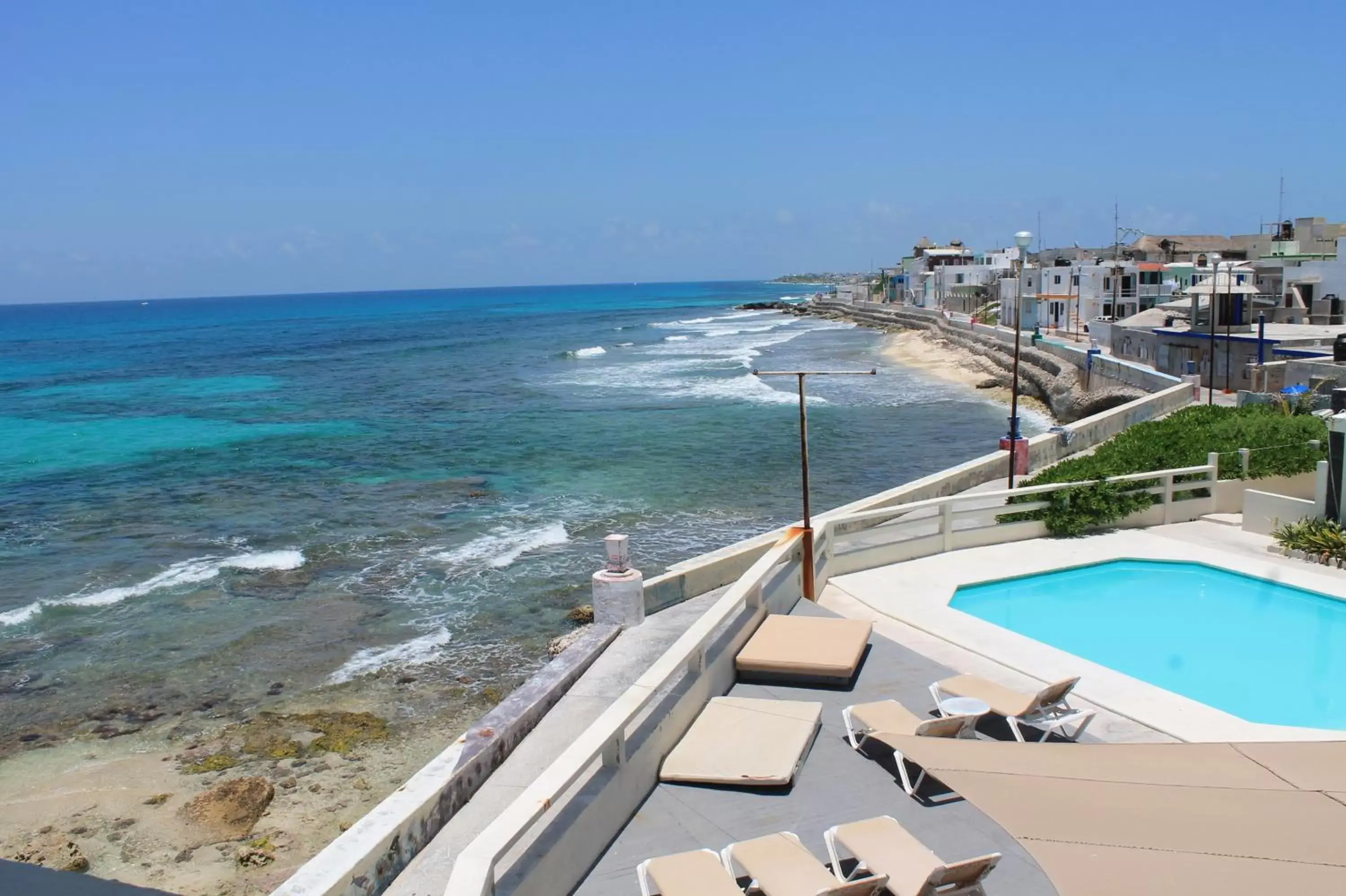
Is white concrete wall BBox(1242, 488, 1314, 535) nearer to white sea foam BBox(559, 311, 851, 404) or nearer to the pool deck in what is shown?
the pool deck

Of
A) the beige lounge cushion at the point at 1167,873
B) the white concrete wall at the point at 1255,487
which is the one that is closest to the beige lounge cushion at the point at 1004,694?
the beige lounge cushion at the point at 1167,873

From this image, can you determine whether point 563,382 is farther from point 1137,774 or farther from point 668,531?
point 1137,774

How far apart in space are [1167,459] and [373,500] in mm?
20587

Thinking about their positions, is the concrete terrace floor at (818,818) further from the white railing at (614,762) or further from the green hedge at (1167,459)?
the green hedge at (1167,459)

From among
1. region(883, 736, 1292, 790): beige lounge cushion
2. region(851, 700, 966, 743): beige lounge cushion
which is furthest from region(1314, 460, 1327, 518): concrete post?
region(883, 736, 1292, 790): beige lounge cushion

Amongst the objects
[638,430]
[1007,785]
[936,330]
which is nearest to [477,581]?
[1007,785]

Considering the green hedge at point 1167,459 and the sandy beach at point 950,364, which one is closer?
the green hedge at point 1167,459

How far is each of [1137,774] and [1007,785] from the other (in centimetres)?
68

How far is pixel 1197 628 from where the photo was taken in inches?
484

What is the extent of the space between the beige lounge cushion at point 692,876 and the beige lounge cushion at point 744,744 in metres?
1.26

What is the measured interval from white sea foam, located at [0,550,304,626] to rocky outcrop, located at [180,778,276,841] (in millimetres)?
10054

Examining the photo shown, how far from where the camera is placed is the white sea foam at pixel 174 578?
2081cm

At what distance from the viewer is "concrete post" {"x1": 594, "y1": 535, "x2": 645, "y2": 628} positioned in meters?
12.4

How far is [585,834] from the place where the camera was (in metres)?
6.38
